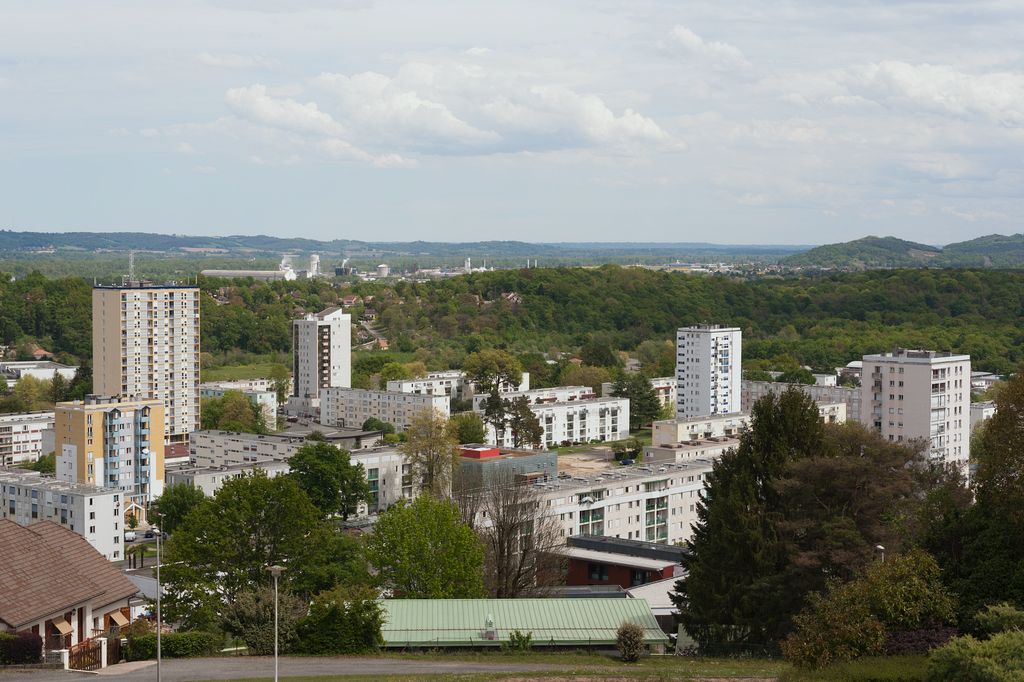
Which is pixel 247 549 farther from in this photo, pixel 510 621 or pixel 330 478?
pixel 330 478

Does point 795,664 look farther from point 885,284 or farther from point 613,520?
point 885,284

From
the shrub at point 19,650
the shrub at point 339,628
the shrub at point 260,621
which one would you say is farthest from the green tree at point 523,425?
the shrub at point 19,650

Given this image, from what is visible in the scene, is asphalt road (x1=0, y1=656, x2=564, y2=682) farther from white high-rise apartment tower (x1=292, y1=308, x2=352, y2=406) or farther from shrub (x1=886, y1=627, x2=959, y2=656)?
white high-rise apartment tower (x1=292, y1=308, x2=352, y2=406)

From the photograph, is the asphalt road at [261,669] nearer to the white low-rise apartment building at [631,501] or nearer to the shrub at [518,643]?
the shrub at [518,643]

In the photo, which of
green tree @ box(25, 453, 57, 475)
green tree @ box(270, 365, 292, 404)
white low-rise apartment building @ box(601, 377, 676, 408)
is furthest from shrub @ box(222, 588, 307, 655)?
green tree @ box(270, 365, 292, 404)

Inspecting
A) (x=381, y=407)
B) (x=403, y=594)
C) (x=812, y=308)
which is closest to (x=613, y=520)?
(x=403, y=594)
